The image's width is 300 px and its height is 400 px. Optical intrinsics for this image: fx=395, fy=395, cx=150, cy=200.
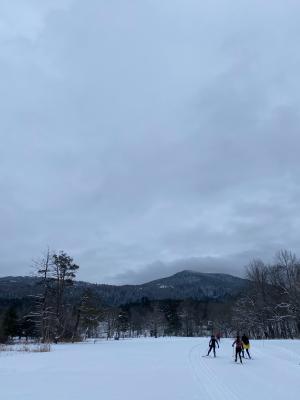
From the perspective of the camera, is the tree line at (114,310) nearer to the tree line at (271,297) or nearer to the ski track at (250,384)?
the tree line at (271,297)

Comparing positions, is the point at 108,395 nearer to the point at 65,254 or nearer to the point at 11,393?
the point at 11,393

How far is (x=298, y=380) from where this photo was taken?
14992mm

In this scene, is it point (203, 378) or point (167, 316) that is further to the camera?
point (167, 316)

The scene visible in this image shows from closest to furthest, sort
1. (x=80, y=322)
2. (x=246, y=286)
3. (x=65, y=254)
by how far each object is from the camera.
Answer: (x=65, y=254) → (x=80, y=322) → (x=246, y=286)

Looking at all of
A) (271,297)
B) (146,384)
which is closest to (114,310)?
(271,297)

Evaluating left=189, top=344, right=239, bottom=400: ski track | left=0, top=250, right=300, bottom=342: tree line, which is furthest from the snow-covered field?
left=0, top=250, right=300, bottom=342: tree line

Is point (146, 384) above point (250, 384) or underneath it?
above

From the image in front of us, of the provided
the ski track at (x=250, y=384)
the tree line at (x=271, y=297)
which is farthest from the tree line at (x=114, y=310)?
the ski track at (x=250, y=384)

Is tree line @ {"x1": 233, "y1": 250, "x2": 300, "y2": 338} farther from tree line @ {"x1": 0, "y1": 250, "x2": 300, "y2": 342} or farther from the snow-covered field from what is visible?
the snow-covered field

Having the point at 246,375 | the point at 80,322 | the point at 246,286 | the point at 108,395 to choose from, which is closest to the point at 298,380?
the point at 246,375

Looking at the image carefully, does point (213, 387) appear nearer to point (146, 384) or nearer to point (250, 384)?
point (250, 384)

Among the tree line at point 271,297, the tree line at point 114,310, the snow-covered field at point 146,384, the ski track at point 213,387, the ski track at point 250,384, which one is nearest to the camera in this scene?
the ski track at point 213,387

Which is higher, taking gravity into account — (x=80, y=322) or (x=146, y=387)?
(x=80, y=322)

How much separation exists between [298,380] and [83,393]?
8.39 meters
